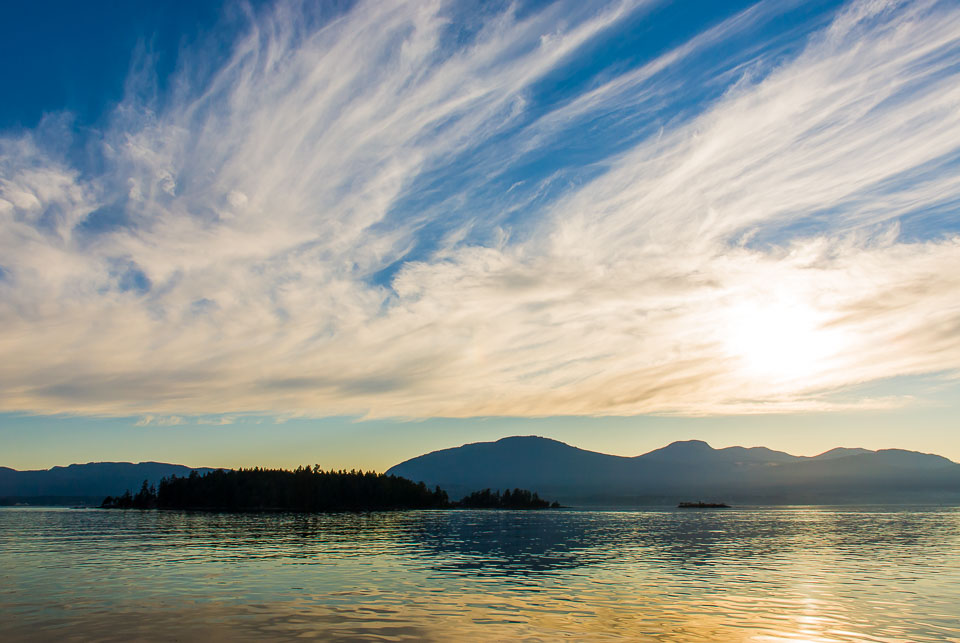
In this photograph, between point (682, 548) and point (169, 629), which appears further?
point (682, 548)

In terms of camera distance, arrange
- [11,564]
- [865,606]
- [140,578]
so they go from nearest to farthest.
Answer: [865,606], [140,578], [11,564]

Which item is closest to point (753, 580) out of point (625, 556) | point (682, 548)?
point (625, 556)

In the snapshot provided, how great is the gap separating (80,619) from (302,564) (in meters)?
31.2

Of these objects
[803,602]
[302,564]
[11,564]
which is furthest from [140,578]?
[803,602]

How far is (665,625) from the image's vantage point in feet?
118

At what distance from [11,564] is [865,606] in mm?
77458

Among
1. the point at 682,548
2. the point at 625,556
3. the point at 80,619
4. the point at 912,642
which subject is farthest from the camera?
the point at 682,548

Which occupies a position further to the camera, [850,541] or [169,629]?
[850,541]

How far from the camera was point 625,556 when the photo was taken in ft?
256

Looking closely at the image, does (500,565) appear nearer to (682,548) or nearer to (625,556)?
(625,556)

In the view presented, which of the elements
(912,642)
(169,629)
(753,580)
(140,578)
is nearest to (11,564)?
(140,578)

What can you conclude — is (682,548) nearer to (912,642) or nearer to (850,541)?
(850,541)

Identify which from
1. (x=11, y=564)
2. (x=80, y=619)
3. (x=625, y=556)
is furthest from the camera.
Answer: (x=625, y=556)

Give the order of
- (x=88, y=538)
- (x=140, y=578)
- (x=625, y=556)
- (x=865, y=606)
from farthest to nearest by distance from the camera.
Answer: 1. (x=88, y=538)
2. (x=625, y=556)
3. (x=140, y=578)
4. (x=865, y=606)
